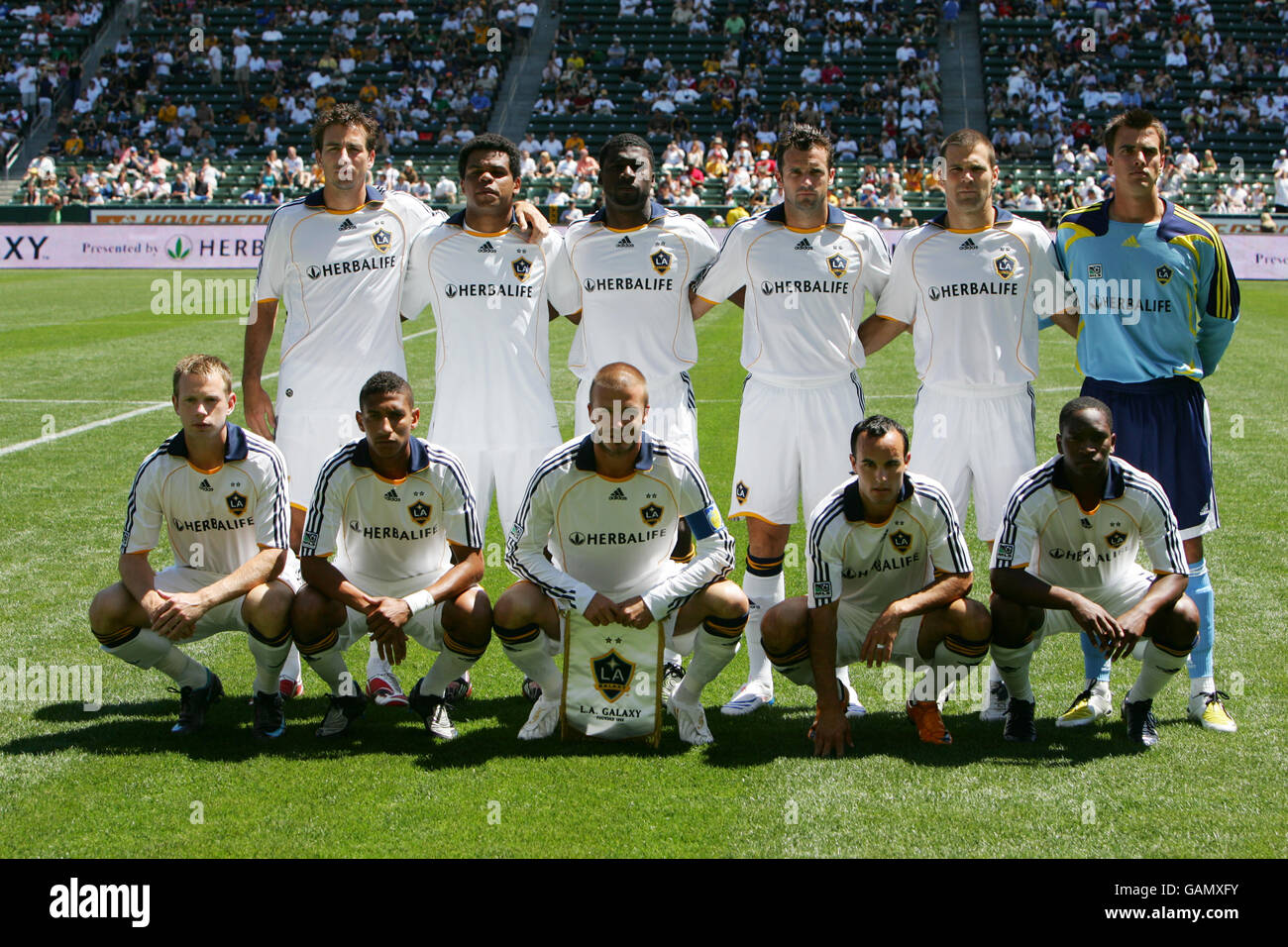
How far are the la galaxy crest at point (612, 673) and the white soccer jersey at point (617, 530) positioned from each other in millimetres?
244

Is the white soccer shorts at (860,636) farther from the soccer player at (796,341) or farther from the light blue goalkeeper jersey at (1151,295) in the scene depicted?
the light blue goalkeeper jersey at (1151,295)

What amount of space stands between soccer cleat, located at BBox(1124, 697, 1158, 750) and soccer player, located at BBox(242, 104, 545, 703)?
10.8ft

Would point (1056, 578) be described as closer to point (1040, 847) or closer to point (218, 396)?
point (1040, 847)

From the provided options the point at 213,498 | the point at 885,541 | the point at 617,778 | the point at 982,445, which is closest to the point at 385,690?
the point at 213,498

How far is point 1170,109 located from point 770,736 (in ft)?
114

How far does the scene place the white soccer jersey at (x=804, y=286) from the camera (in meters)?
5.57

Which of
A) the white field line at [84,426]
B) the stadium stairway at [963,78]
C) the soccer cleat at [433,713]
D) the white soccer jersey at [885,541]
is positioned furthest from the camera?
the stadium stairway at [963,78]

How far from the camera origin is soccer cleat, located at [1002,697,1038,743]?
Answer: 4.95 m

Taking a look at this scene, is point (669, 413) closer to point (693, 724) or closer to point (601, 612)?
point (601, 612)

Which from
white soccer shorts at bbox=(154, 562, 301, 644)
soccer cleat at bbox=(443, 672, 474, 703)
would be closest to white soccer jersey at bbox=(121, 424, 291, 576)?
white soccer shorts at bbox=(154, 562, 301, 644)

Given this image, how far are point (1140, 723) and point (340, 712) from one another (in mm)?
3172

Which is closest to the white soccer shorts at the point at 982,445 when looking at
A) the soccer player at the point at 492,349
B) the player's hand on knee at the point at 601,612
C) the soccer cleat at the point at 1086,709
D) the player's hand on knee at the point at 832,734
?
the soccer cleat at the point at 1086,709
